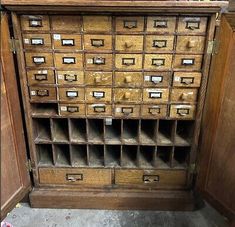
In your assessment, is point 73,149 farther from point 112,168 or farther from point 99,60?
point 99,60

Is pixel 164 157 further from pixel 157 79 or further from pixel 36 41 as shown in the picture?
pixel 36 41

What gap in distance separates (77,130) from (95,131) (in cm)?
12

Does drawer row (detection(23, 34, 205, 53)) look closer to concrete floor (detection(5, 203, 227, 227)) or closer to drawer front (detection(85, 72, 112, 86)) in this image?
drawer front (detection(85, 72, 112, 86))

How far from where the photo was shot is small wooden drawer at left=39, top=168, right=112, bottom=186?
181cm

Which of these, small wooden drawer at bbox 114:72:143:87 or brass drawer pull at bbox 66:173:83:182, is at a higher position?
small wooden drawer at bbox 114:72:143:87

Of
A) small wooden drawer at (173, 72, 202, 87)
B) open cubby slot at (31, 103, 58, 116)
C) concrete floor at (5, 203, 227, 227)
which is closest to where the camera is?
small wooden drawer at (173, 72, 202, 87)

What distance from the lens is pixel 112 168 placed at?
1.80 metres

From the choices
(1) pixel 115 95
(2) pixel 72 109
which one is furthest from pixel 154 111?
(2) pixel 72 109

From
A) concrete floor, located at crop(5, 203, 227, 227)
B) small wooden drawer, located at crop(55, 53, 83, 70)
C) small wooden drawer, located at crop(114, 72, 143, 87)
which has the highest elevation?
small wooden drawer, located at crop(55, 53, 83, 70)

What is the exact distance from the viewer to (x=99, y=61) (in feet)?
4.89

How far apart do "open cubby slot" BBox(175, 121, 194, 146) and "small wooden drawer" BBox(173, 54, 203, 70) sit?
37 centimetres

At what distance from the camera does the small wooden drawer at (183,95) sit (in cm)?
156

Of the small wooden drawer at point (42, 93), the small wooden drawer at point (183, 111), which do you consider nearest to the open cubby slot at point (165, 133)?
the small wooden drawer at point (183, 111)

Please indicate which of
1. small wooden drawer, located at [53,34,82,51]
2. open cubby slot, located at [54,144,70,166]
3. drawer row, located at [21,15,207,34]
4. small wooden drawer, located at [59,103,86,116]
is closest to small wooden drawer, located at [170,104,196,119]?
drawer row, located at [21,15,207,34]
